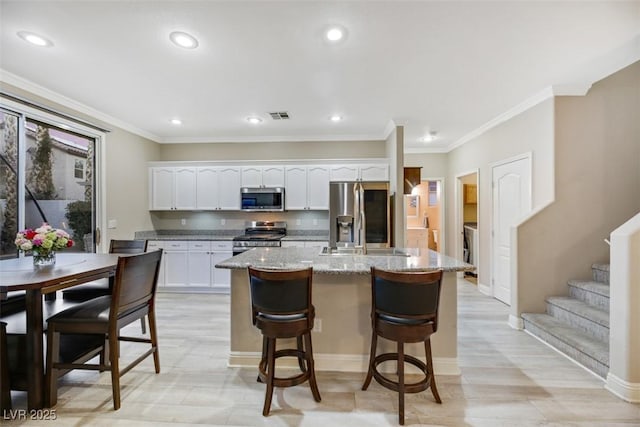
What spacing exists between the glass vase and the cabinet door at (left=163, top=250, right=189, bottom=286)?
98.5 inches

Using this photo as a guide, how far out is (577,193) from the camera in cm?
334

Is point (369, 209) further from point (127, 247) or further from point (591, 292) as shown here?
point (127, 247)

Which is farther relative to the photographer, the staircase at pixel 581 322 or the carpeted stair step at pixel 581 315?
the carpeted stair step at pixel 581 315

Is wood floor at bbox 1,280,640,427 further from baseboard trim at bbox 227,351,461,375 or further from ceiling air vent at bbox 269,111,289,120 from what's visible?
ceiling air vent at bbox 269,111,289,120

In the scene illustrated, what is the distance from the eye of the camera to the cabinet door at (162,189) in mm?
5332

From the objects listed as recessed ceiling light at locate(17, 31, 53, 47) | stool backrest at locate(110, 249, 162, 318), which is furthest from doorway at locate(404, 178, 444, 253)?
recessed ceiling light at locate(17, 31, 53, 47)

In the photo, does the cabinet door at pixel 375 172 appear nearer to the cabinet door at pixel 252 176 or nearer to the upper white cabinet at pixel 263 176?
the upper white cabinet at pixel 263 176

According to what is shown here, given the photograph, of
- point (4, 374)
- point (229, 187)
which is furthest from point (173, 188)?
point (4, 374)

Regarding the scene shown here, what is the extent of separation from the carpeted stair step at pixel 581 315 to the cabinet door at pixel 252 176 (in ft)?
14.4

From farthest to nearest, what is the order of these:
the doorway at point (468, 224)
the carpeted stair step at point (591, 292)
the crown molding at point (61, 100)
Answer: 1. the doorway at point (468, 224)
2. the crown molding at point (61, 100)
3. the carpeted stair step at point (591, 292)

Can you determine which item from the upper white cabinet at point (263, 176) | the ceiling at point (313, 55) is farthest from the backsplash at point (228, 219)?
the ceiling at point (313, 55)

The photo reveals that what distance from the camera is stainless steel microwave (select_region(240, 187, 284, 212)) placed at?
521 centimetres

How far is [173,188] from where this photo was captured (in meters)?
5.36

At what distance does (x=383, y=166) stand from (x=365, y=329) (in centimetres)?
320
